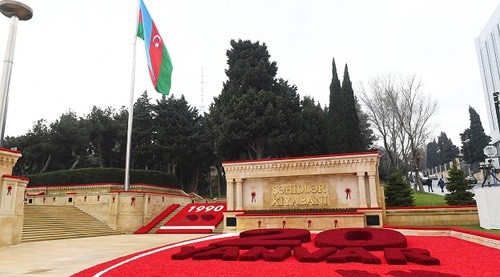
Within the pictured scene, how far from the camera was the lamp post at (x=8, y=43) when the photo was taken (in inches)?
630

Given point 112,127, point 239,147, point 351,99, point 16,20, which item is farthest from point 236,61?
point 16,20

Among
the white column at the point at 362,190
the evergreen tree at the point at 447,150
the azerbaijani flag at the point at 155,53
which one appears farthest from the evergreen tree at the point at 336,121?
the evergreen tree at the point at 447,150

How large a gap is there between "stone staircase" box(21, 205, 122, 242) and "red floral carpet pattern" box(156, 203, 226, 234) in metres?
3.21

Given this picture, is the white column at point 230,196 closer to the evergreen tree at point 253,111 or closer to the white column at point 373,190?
the white column at point 373,190

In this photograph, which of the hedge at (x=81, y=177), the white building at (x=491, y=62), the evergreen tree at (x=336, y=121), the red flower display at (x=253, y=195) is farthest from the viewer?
the white building at (x=491, y=62)

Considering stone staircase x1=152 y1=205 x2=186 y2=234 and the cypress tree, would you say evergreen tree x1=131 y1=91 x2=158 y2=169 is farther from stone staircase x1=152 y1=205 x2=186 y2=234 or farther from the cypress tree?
the cypress tree

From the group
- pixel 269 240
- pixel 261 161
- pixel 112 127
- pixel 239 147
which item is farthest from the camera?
pixel 112 127

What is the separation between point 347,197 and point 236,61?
20688 mm

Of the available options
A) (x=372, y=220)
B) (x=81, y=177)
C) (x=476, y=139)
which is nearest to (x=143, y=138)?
(x=81, y=177)

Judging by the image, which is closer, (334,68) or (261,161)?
(261,161)

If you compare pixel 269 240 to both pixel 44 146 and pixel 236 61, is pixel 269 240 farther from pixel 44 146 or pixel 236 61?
pixel 44 146

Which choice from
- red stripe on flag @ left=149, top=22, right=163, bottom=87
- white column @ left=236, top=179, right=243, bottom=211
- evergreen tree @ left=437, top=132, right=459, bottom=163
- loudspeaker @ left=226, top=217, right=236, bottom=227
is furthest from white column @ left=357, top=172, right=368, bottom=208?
evergreen tree @ left=437, top=132, right=459, bottom=163

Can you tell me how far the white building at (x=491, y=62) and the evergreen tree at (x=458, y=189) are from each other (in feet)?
145

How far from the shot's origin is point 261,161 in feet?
63.0
